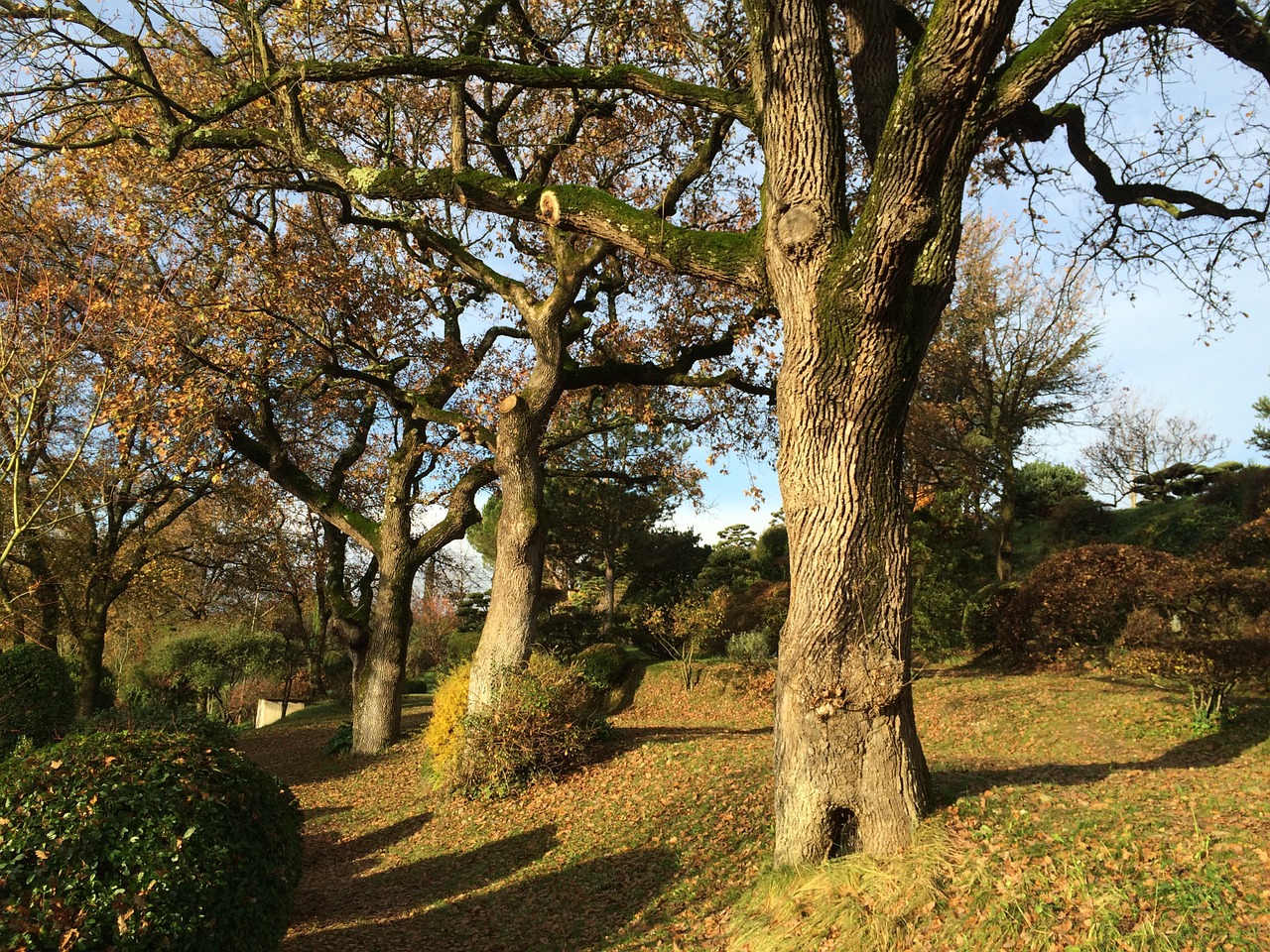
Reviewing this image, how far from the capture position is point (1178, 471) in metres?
22.5

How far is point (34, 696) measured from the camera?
10820 millimetres

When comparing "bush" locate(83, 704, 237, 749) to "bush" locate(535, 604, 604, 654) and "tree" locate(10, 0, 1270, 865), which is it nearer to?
"tree" locate(10, 0, 1270, 865)

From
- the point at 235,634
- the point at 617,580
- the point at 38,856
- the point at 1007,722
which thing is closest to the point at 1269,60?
the point at 1007,722

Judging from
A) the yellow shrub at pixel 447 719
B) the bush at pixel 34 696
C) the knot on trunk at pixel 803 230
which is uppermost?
the knot on trunk at pixel 803 230

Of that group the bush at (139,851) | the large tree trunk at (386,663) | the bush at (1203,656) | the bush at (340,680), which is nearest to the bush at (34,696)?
the large tree trunk at (386,663)

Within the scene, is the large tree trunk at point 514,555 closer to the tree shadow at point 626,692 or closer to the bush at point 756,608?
the tree shadow at point 626,692

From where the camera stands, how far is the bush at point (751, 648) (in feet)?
56.1

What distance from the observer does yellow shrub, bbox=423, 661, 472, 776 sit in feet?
32.8

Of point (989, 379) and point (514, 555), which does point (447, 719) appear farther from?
point (989, 379)

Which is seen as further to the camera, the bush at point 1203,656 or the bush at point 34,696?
the bush at point 34,696

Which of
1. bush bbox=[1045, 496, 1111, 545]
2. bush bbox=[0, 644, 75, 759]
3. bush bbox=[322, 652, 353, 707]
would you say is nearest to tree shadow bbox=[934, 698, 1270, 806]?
bush bbox=[0, 644, 75, 759]

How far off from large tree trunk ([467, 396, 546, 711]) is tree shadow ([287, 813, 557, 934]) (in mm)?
2398

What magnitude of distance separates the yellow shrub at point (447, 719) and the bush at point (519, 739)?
319mm

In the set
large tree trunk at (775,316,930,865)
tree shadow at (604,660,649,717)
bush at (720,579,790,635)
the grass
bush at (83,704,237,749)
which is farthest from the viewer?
bush at (720,579,790,635)
